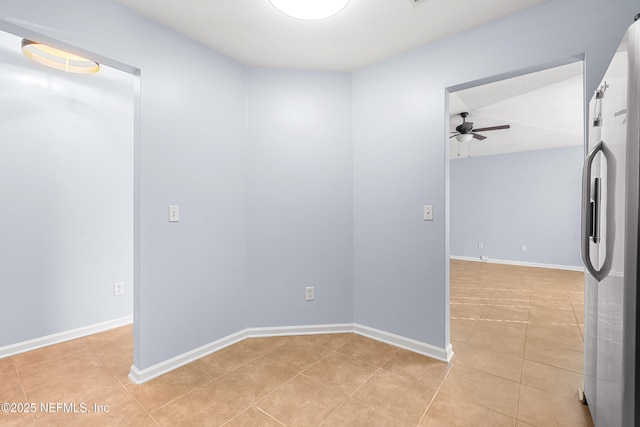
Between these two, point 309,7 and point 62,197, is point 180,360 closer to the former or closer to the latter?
point 62,197

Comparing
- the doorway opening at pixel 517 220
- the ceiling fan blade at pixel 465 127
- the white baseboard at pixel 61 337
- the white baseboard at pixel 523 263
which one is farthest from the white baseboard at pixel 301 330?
the white baseboard at pixel 523 263

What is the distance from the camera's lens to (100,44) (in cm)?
168

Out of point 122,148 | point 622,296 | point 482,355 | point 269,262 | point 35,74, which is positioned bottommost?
point 482,355

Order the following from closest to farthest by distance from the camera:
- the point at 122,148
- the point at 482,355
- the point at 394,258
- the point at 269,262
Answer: the point at 482,355
the point at 394,258
the point at 269,262
the point at 122,148

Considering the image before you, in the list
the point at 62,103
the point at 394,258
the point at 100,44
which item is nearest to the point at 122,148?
the point at 62,103

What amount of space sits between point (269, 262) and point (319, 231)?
0.54 m

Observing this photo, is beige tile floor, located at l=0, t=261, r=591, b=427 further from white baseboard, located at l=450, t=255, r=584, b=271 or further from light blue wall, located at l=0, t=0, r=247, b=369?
white baseboard, located at l=450, t=255, r=584, b=271

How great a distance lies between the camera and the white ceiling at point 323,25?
1783mm

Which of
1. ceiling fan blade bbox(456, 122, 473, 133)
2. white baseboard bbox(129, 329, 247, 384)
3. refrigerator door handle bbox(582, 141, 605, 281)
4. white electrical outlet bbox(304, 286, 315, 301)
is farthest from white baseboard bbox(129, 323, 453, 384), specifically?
ceiling fan blade bbox(456, 122, 473, 133)

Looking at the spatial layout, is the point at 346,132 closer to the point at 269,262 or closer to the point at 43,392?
the point at 269,262

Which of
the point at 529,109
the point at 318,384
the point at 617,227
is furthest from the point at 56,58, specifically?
the point at 529,109

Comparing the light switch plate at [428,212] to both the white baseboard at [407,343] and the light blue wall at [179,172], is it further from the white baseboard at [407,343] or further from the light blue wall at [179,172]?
the light blue wall at [179,172]

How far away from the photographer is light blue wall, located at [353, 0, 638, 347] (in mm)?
1720

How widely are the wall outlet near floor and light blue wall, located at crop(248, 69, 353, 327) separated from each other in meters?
1.36
